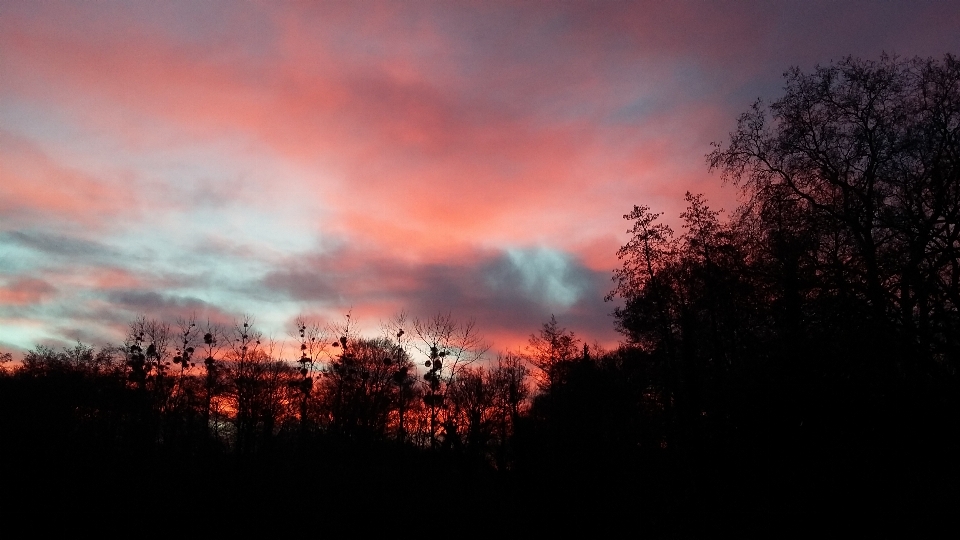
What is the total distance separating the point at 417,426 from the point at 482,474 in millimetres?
17262

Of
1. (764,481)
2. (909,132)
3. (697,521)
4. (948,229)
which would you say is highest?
(909,132)

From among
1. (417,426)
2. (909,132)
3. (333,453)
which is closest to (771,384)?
(909,132)

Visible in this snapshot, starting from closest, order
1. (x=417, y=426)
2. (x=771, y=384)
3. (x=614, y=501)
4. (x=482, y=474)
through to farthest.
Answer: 1. (x=771, y=384)
2. (x=614, y=501)
3. (x=482, y=474)
4. (x=417, y=426)

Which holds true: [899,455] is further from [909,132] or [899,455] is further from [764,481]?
[909,132]

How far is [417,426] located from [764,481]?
1314 inches

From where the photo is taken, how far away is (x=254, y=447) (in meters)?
32.7

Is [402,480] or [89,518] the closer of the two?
[89,518]

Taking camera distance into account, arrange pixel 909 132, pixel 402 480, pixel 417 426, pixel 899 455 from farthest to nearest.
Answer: pixel 417 426 < pixel 402 480 < pixel 909 132 < pixel 899 455

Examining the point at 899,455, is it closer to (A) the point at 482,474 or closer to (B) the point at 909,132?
(B) the point at 909,132

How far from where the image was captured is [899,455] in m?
15.0

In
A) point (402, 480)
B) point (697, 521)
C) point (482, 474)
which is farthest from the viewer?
point (482, 474)

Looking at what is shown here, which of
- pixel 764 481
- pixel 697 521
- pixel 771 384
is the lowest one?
pixel 697 521

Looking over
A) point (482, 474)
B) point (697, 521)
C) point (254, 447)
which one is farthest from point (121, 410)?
point (697, 521)

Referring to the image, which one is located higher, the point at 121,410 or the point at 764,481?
the point at 121,410
